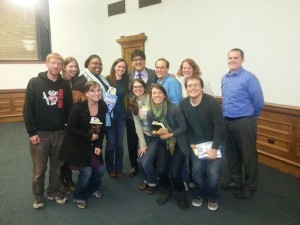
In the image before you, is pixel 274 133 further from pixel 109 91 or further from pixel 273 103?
pixel 109 91

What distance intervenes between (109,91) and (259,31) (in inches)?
89.0

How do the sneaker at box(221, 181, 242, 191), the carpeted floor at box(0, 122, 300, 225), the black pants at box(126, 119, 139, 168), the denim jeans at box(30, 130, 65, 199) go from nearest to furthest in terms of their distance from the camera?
the carpeted floor at box(0, 122, 300, 225) < the denim jeans at box(30, 130, 65, 199) < the sneaker at box(221, 181, 242, 191) < the black pants at box(126, 119, 139, 168)

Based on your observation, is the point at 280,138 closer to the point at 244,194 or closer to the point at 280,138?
the point at 280,138

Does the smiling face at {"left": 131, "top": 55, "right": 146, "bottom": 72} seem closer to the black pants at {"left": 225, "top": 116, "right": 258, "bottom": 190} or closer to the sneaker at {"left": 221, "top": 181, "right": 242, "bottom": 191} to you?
the black pants at {"left": 225, "top": 116, "right": 258, "bottom": 190}

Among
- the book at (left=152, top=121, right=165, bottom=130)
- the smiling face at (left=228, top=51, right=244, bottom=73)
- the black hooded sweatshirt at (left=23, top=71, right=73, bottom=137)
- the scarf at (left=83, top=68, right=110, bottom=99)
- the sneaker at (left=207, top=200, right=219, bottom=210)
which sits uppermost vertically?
the smiling face at (left=228, top=51, right=244, bottom=73)

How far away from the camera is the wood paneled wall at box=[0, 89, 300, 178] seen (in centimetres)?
323

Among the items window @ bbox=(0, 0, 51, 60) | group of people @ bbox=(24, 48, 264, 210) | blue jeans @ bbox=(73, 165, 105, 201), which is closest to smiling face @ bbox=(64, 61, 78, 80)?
group of people @ bbox=(24, 48, 264, 210)

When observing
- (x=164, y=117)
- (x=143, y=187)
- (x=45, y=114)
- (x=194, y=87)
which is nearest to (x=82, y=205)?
(x=143, y=187)

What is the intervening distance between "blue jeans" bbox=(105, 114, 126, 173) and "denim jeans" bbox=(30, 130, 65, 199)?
659mm

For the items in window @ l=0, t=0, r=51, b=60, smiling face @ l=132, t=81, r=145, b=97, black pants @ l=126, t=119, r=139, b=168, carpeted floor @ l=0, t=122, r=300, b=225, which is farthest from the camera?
window @ l=0, t=0, r=51, b=60

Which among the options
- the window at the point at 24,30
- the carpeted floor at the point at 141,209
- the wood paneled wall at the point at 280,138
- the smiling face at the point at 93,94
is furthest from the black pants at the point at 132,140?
the window at the point at 24,30

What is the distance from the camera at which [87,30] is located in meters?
7.09

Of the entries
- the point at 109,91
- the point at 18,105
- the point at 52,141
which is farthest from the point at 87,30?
the point at 52,141

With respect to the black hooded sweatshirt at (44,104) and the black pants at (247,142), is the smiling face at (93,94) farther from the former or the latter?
the black pants at (247,142)
